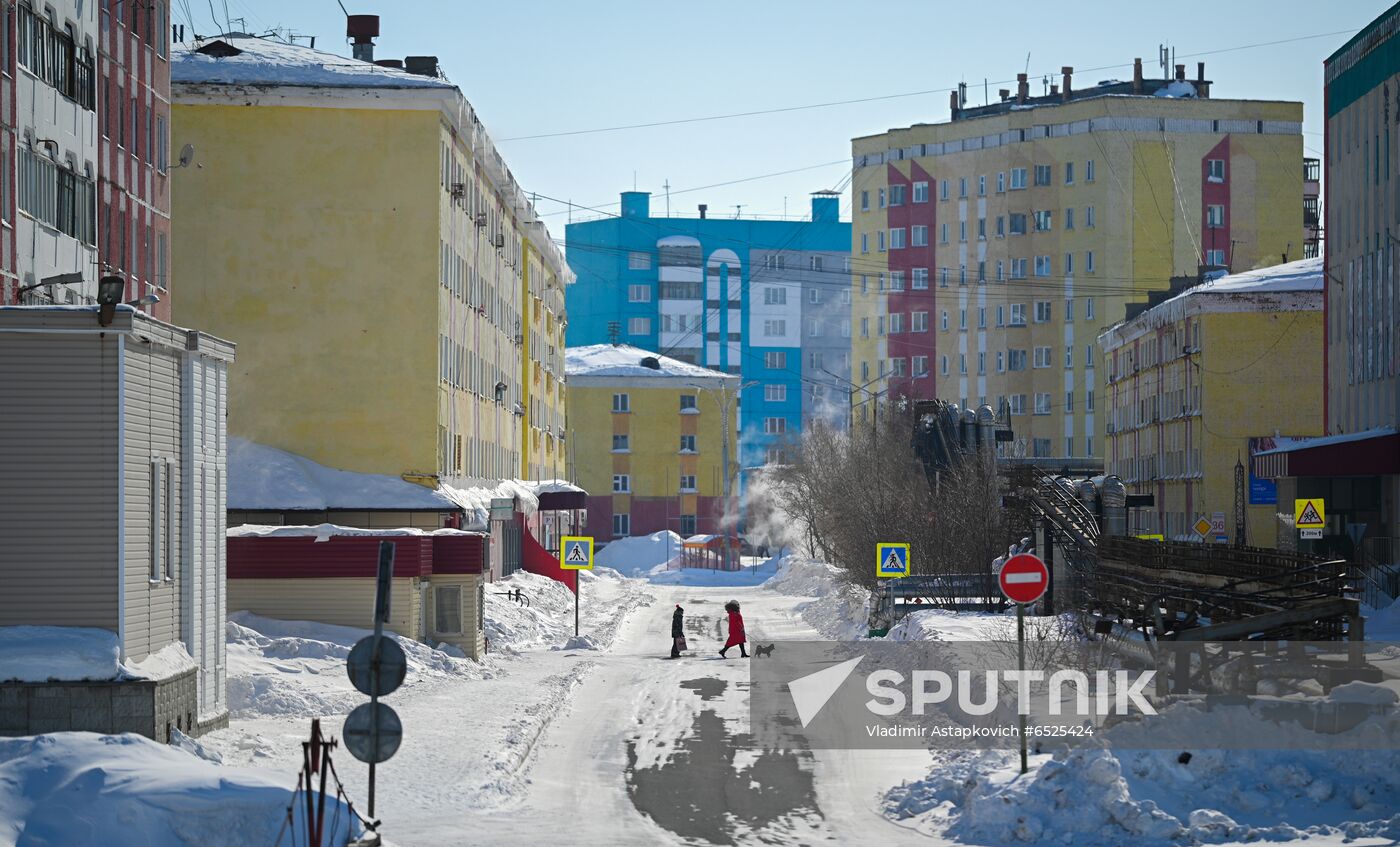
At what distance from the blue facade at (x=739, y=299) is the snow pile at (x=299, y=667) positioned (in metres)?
103

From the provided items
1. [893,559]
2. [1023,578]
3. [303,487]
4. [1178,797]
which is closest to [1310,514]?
[893,559]

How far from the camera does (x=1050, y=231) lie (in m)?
108

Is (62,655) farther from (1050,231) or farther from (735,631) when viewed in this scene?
(1050,231)

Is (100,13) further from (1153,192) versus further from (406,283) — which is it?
(1153,192)

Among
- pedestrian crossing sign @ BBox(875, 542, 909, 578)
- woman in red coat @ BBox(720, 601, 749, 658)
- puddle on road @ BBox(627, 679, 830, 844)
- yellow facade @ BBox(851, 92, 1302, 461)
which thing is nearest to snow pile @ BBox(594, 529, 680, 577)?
yellow facade @ BBox(851, 92, 1302, 461)

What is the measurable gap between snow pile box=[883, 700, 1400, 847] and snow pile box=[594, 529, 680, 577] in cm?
7282

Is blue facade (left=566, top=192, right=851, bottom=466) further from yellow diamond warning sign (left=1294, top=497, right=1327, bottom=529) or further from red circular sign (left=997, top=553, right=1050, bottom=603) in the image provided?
red circular sign (left=997, top=553, right=1050, bottom=603)

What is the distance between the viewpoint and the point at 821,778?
1941 centimetres

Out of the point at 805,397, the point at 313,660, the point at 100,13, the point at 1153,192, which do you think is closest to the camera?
the point at 100,13

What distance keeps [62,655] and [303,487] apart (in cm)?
2239

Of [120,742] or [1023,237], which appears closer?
[120,742]

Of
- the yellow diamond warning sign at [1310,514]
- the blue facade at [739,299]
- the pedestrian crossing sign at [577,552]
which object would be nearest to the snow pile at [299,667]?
the pedestrian crossing sign at [577,552]

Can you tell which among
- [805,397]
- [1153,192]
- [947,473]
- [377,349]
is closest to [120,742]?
[377,349]

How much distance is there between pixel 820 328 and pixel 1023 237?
36243 millimetres
